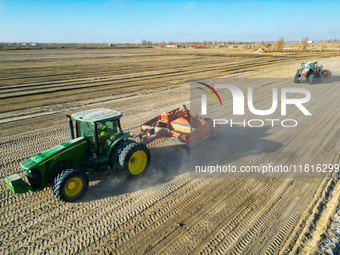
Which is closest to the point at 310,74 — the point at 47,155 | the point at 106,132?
the point at 106,132

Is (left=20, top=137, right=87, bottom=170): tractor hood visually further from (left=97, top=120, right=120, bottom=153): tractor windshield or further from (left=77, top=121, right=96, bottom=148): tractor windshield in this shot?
(left=97, top=120, right=120, bottom=153): tractor windshield

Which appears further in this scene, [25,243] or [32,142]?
[32,142]

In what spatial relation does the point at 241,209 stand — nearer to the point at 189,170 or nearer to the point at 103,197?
the point at 189,170

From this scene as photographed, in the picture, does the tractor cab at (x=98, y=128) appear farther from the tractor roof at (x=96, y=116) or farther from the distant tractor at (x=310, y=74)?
the distant tractor at (x=310, y=74)

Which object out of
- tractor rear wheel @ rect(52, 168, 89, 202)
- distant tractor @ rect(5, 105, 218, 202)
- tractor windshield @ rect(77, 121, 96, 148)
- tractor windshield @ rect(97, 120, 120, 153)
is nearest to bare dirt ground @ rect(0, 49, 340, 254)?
tractor rear wheel @ rect(52, 168, 89, 202)

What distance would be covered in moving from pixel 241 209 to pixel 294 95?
13.2m

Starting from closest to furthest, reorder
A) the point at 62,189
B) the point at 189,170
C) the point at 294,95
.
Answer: the point at 62,189 < the point at 189,170 < the point at 294,95

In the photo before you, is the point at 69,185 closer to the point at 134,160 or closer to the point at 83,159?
the point at 83,159

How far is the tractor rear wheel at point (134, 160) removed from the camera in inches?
231

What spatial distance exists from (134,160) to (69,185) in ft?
5.59

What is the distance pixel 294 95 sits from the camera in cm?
1584

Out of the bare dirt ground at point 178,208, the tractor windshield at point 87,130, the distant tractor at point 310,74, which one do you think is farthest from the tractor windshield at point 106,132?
the distant tractor at point 310,74

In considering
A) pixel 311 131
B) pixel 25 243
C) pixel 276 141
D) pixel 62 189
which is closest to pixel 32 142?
pixel 62 189

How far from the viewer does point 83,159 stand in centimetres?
587
